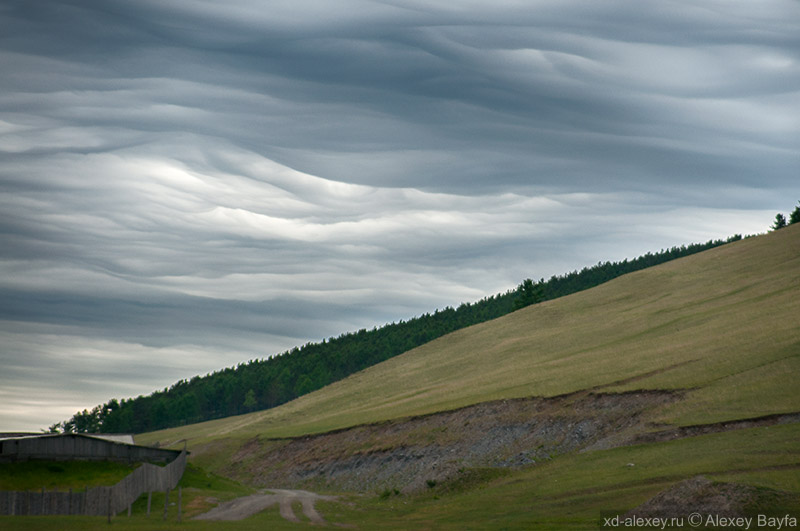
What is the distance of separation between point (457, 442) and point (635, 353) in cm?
2677

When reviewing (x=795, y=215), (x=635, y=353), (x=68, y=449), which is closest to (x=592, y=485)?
(x=635, y=353)

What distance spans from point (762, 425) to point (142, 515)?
42.4 m

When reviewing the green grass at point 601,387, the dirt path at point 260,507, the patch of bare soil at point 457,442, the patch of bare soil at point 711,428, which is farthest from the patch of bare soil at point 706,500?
the patch of bare soil at point 457,442

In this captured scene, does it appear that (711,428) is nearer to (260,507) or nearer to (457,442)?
(457,442)

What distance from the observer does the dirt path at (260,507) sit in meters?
50.2

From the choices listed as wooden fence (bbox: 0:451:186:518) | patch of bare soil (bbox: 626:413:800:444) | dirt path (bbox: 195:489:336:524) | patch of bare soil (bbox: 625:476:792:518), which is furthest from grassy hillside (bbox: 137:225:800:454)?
wooden fence (bbox: 0:451:186:518)

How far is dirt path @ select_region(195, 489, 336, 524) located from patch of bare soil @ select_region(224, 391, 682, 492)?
9.27m

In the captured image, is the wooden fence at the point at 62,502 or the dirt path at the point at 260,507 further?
the dirt path at the point at 260,507

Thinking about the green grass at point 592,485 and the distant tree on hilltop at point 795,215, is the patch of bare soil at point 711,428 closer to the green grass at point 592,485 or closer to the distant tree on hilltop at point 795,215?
the green grass at point 592,485

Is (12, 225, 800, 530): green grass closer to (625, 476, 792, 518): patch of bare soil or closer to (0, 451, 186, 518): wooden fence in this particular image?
(625, 476, 792, 518): patch of bare soil

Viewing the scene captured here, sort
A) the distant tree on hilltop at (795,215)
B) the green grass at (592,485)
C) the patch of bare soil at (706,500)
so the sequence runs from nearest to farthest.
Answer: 1. the patch of bare soil at (706,500)
2. the green grass at (592,485)
3. the distant tree on hilltop at (795,215)

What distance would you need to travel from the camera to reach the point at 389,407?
106 m

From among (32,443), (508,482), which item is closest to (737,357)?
(508,482)

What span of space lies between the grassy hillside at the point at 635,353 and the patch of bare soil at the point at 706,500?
77.1 ft
